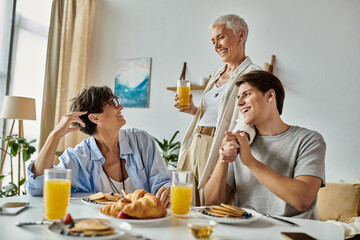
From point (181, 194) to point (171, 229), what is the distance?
0.19m

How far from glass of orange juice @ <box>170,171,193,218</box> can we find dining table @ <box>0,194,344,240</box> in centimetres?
3

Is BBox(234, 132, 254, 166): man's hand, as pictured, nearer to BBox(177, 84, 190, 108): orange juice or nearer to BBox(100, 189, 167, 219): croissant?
BBox(100, 189, 167, 219): croissant

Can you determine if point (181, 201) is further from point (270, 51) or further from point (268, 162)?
point (270, 51)

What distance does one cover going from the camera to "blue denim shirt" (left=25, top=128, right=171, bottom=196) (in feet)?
5.32

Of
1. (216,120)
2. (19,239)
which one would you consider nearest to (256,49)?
(216,120)

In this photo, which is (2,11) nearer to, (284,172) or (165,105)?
(165,105)

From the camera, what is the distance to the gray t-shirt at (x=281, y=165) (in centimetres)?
139

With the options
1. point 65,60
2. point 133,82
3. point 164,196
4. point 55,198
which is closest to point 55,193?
point 55,198

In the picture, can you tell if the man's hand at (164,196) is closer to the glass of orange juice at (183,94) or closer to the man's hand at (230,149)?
the man's hand at (230,149)

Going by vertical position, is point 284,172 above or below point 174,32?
below

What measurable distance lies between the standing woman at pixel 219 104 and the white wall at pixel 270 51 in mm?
1507

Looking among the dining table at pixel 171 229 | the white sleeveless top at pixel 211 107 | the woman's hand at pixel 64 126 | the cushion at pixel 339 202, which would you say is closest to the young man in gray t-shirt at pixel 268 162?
the dining table at pixel 171 229

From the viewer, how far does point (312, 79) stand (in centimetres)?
351

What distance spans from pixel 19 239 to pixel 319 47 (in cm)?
342
